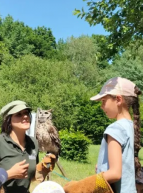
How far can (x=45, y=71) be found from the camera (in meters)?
25.0

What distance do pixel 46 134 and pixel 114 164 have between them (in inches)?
112

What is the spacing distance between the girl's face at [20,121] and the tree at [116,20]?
156 inches

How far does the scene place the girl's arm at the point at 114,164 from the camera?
6.07ft

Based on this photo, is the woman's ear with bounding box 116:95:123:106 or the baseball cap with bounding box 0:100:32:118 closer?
the woman's ear with bounding box 116:95:123:106

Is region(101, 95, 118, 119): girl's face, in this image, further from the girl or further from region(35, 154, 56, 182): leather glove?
region(35, 154, 56, 182): leather glove

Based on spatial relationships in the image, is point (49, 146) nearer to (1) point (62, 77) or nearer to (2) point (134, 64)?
(1) point (62, 77)

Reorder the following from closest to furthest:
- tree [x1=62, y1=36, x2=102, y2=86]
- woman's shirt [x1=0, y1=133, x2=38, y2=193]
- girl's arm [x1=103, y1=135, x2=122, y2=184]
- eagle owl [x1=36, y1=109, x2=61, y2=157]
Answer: girl's arm [x1=103, y1=135, x2=122, y2=184]
woman's shirt [x1=0, y1=133, x2=38, y2=193]
eagle owl [x1=36, y1=109, x2=61, y2=157]
tree [x1=62, y1=36, x2=102, y2=86]

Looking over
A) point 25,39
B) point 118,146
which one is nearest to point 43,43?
point 25,39

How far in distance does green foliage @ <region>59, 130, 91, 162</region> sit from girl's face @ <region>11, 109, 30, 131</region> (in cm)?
982

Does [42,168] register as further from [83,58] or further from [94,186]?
[83,58]

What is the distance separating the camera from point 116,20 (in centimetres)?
650

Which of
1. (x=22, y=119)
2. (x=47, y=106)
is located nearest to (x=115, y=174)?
(x=22, y=119)

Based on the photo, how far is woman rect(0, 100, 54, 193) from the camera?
2.68m

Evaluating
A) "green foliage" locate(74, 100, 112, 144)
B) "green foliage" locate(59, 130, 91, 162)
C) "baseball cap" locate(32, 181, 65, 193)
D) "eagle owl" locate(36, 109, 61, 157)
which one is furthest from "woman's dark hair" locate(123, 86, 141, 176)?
"green foliage" locate(74, 100, 112, 144)
